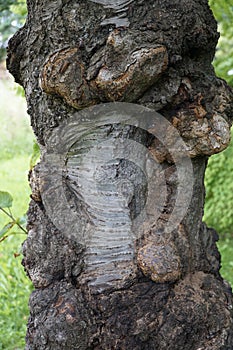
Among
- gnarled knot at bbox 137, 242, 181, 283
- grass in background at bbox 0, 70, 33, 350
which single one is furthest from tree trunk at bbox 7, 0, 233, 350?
grass in background at bbox 0, 70, 33, 350

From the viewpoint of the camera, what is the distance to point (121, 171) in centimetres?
140

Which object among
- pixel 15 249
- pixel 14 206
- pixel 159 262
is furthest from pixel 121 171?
pixel 14 206

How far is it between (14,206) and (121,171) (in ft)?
14.4

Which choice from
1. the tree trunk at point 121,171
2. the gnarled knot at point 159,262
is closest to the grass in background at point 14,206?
the tree trunk at point 121,171

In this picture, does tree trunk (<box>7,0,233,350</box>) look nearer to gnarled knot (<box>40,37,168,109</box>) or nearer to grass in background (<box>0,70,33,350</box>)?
gnarled knot (<box>40,37,168,109</box>)

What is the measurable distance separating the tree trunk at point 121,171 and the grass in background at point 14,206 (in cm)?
101

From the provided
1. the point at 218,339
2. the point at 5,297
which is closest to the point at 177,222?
the point at 218,339

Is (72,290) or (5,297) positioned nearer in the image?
(72,290)

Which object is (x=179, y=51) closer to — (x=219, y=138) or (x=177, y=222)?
(x=219, y=138)

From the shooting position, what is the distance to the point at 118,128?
1407 mm

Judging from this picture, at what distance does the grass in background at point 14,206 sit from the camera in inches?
121

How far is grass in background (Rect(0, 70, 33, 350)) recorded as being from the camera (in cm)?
306

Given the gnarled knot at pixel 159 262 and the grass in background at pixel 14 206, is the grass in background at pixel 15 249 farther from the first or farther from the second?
the gnarled knot at pixel 159 262

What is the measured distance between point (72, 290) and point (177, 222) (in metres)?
0.36
